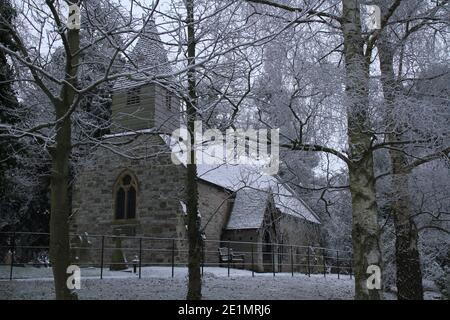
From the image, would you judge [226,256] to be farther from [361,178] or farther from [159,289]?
[361,178]

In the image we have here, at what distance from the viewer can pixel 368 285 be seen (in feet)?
22.9

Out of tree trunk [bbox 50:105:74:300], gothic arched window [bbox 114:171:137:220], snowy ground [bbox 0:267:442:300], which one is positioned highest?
gothic arched window [bbox 114:171:137:220]

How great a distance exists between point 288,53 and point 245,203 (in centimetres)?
1833

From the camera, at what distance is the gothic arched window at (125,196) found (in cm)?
2303

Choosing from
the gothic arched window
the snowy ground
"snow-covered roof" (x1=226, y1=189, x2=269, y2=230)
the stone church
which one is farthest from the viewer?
"snow-covered roof" (x1=226, y1=189, x2=269, y2=230)

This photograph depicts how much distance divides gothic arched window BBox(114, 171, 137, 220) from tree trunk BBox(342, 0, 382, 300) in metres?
16.8

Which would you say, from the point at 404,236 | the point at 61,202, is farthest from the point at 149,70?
the point at 404,236

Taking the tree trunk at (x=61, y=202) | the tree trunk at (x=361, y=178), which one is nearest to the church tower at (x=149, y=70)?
the tree trunk at (x=61, y=202)

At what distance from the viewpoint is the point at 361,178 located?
7270 millimetres

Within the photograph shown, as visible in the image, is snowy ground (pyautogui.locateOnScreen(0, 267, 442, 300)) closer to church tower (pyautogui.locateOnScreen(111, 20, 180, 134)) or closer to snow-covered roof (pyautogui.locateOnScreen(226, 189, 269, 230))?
church tower (pyautogui.locateOnScreen(111, 20, 180, 134))

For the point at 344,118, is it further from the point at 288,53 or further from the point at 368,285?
the point at 368,285

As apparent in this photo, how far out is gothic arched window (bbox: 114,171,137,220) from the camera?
907 inches

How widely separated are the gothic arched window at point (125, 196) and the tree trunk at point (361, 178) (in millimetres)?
16822

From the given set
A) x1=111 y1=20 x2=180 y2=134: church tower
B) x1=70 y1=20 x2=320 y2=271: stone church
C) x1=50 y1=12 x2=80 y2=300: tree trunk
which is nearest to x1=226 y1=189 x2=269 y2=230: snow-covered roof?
x1=70 y1=20 x2=320 y2=271: stone church
